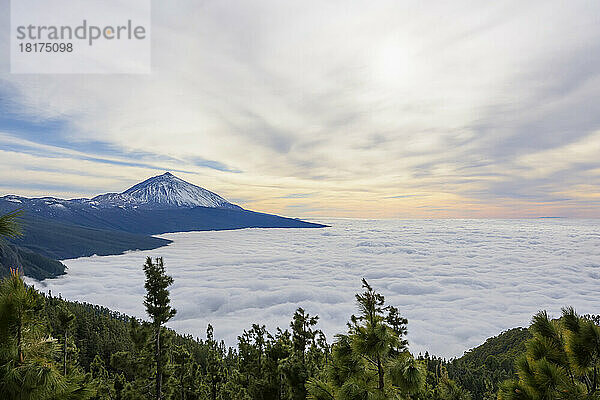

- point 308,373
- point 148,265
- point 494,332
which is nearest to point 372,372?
point 308,373

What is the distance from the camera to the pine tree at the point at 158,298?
57.8 feet

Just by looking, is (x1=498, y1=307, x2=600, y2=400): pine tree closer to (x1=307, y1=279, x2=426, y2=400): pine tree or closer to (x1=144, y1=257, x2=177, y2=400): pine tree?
(x1=307, y1=279, x2=426, y2=400): pine tree

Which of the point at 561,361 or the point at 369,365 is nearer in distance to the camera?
the point at 561,361

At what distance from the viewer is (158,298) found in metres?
17.9

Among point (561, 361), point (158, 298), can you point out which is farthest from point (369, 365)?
point (158, 298)

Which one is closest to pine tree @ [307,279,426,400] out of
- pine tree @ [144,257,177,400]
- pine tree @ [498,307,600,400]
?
pine tree @ [498,307,600,400]

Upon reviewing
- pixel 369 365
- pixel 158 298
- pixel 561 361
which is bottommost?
A: pixel 158 298

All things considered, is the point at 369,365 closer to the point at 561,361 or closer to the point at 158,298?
the point at 561,361

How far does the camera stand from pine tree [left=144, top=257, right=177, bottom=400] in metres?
17.6

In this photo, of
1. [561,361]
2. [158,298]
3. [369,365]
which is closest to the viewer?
[561,361]

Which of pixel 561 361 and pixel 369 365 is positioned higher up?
pixel 561 361

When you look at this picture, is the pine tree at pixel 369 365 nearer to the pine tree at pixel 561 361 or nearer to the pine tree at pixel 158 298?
the pine tree at pixel 561 361

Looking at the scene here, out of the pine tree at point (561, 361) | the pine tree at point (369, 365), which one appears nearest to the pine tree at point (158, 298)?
the pine tree at point (369, 365)

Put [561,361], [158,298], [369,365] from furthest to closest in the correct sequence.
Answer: [158,298], [369,365], [561,361]
